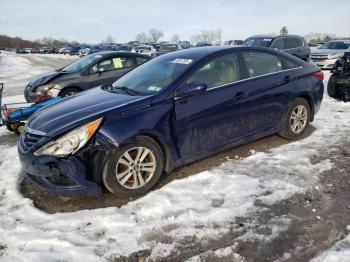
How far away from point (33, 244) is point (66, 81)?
20.7ft

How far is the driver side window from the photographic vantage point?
14.0 feet

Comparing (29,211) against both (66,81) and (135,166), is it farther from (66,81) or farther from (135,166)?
(66,81)

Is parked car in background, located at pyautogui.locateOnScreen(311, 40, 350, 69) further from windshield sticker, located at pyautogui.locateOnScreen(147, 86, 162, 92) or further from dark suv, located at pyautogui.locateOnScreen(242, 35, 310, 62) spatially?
windshield sticker, located at pyautogui.locateOnScreen(147, 86, 162, 92)

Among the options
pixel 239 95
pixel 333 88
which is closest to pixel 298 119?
pixel 239 95

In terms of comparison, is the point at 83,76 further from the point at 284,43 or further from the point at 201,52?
the point at 284,43

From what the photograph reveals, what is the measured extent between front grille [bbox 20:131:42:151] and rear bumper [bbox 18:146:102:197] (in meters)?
0.11

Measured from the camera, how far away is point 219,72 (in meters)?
4.47

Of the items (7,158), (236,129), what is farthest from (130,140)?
(7,158)

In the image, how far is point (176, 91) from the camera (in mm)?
3971

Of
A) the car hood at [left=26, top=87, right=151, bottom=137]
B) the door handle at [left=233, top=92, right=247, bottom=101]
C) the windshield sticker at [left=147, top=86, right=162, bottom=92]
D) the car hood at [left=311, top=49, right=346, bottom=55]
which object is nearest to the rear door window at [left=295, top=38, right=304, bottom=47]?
the car hood at [left=311, top=49, right=346, bottom=55]

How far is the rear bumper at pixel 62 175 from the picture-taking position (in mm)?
3389

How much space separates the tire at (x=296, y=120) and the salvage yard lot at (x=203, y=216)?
0.73 meters

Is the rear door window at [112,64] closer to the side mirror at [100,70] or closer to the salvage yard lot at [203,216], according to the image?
the side mirror at [100,70]

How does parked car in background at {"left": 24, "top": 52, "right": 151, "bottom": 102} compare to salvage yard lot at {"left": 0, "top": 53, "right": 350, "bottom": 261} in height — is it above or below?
above
